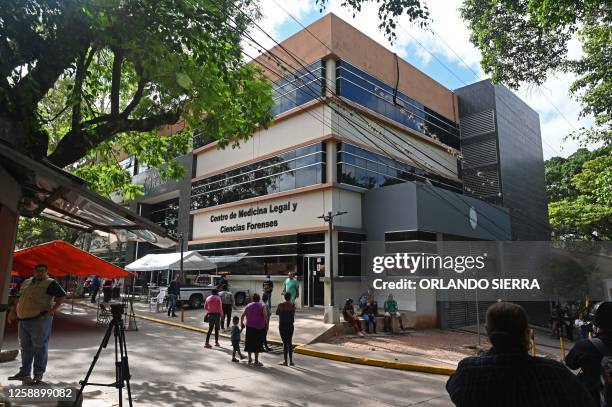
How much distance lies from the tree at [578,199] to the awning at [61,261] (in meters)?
18.9

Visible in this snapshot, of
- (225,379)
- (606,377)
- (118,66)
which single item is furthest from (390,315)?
(606,377)

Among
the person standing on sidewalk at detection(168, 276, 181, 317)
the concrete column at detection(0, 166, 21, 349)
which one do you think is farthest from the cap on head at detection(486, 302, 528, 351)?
the person standing on sidewalk at detection(168, 276, 181, 317)

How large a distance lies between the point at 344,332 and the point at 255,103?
834cm

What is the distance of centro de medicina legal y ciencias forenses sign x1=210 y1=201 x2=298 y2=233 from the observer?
22.5 m

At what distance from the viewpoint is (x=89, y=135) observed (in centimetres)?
761

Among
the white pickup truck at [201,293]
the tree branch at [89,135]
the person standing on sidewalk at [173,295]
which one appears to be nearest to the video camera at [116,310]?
the tree branch at [89,135]

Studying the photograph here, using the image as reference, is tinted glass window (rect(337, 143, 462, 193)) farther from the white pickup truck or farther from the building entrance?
the white pickup truck

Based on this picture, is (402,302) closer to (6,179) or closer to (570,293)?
(570,293)

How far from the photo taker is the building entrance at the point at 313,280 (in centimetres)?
2052

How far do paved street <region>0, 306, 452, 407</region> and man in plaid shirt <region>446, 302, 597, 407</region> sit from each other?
4795 millimetres

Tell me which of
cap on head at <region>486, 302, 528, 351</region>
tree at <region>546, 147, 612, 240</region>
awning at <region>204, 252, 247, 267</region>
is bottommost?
cap on head at <region>486, 302, 528, 351</region>

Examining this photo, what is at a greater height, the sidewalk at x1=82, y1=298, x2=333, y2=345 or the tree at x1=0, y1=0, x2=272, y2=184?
the tree at x1=0, y1=0, x2=272, y2=184

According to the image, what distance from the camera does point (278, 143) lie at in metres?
23.2

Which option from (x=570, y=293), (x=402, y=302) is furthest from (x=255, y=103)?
(x=570, y=293)
